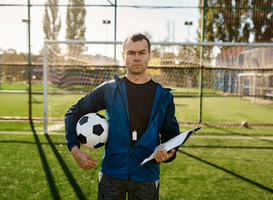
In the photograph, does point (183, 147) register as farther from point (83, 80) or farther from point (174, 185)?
point (83, 80)

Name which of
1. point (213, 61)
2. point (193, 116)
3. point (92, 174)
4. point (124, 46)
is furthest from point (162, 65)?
point (124, 46)

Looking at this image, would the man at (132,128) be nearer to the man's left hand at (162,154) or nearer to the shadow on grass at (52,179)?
the man's left hand at (162,154)

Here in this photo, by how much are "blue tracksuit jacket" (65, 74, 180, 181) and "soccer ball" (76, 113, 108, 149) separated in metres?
0.06

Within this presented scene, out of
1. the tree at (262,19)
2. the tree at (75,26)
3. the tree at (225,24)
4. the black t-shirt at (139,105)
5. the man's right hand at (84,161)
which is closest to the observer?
the man's right hand at (84,161)

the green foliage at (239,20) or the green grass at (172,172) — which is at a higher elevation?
the green foliage at (239,20)

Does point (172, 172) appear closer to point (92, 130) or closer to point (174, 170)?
point (174, 170)

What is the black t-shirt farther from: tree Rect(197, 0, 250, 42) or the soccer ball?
tree Rect(197, 0, 250, 42)

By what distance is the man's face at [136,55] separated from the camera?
1500 millimetres

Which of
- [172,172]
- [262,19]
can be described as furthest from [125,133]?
[262,19]

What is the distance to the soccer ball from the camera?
1.60 m

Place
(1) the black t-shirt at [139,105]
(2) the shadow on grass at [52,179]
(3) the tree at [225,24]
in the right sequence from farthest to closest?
(3) the tree at [225,24] → (2) the shadow on grass at [52,179] → (1) the black t-shirt at [139,105]

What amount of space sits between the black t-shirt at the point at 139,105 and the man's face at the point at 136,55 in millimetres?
122

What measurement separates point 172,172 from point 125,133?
2.20m

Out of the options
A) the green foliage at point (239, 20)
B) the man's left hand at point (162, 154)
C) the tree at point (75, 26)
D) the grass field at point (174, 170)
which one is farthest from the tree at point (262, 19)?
the man's left hand at point (162, 154)
